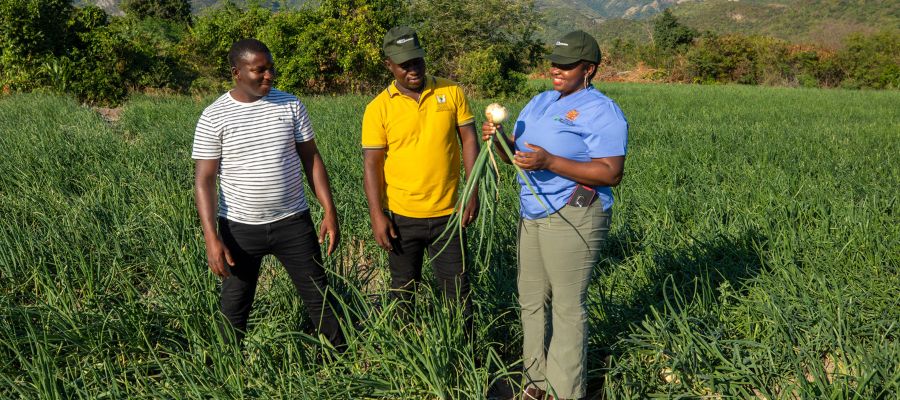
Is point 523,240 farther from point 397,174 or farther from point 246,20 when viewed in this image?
point 246,20

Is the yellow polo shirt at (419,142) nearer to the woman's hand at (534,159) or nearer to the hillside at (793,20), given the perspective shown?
the woman's hand at (534,159)

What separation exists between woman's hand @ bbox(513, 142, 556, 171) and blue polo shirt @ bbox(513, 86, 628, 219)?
0.11 m

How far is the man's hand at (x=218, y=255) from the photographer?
207cm

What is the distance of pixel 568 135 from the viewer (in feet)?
6.07

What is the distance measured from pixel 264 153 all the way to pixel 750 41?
32.3 metres

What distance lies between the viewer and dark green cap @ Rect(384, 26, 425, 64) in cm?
208

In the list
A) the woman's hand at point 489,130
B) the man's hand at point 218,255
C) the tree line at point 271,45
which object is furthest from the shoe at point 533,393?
the tree line at point 271,45

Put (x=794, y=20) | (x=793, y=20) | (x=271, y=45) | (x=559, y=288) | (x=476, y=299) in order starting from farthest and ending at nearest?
(x=793, y=20) < (x=794, y=20) < (x=271, y=45) < (x=476, y=299) < (x=559, y=288)

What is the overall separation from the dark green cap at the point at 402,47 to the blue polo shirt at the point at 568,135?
474mm

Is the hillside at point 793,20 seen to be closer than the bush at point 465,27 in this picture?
No

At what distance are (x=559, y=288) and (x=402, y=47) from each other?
102 centimetres

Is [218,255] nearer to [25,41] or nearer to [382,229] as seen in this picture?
[382,229]

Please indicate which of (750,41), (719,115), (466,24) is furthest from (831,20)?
(719,115)

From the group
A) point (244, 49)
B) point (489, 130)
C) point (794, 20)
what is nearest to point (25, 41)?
point (244, 49)
